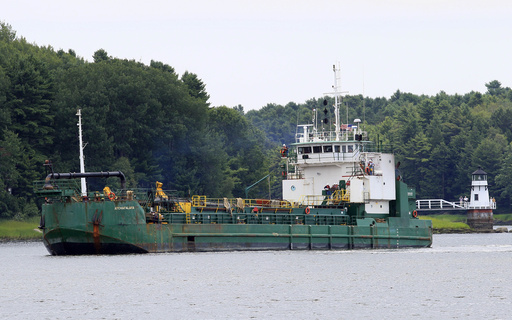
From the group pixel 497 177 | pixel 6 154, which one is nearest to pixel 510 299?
pixel 6 154

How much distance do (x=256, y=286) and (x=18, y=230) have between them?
4300 centimetres

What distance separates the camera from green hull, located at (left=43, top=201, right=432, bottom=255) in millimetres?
46375

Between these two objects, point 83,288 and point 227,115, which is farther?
point 227,115

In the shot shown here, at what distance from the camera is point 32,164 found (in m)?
80.9

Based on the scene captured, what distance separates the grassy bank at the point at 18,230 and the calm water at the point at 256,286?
2305cm

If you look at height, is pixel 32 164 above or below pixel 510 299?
above

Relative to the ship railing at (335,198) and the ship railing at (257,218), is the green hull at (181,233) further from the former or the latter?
the ship railing at (335,198)

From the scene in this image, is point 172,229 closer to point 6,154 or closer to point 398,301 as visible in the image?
point 398,301

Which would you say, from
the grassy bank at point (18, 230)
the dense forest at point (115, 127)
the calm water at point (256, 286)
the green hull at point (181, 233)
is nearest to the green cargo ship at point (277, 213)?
the green hull at point (181, 233)

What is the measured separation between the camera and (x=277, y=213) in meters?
53.7

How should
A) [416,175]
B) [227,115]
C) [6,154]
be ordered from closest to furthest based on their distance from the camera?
[6,154], [227,115], [416,175]

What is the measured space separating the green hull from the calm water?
0.69 m

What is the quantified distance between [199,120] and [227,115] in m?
19.0

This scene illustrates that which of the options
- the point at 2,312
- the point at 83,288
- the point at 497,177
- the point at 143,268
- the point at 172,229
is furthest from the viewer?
the point at 497,177
